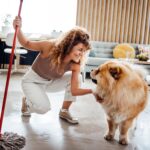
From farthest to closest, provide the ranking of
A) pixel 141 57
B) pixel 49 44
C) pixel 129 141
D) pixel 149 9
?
pixel 149 9, pixel 141 57, pixel 49 44, pixel 129 141

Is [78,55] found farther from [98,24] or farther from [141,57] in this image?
[98,24]

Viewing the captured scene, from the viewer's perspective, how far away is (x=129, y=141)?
2762mm

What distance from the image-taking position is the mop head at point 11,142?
218 centimetres

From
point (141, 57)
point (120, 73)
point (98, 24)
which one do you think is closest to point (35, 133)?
point (120, 73)

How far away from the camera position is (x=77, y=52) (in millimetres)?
2777

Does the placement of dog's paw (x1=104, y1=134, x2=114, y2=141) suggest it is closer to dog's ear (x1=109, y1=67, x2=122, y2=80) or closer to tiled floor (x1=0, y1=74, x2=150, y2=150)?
tiled floor (x1=0, y1=74, x2=150, y2=150)

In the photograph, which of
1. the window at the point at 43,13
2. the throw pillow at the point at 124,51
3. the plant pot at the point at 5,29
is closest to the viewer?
the throw pillow at the point at 124,51

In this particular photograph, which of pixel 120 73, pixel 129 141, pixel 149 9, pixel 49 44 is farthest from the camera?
pixel 149 9

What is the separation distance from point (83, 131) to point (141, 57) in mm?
3464

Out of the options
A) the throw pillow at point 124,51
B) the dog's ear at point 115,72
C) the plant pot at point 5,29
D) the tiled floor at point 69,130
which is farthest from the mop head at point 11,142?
the plant pot at point 5,29

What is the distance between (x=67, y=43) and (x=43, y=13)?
4747mm

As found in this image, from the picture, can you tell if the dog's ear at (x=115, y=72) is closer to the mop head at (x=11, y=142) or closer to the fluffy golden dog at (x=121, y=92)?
the fluffy golden dog at (x=121, y=92)

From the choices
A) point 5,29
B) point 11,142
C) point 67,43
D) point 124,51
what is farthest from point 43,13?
point 11,142

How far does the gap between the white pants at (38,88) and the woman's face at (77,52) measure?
45 cm
